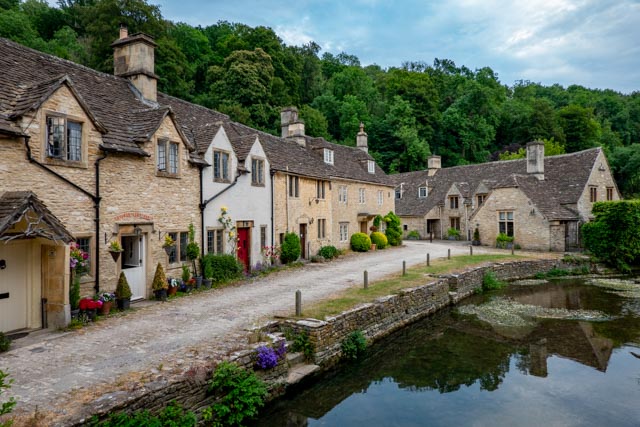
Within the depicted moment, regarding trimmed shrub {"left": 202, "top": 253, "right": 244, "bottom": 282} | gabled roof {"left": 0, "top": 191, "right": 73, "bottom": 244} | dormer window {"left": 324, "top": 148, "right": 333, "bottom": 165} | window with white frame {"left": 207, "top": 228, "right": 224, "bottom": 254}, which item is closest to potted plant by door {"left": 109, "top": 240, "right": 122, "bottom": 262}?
gabled roof {"left": 0, "top": 191, "right": 73, "bottom": 244}

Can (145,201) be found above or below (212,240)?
above

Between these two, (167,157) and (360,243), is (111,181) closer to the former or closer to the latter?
(167,157)

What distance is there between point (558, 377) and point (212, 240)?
14.5 meters

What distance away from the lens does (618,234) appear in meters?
28.8

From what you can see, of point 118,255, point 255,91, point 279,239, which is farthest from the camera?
point 255,91

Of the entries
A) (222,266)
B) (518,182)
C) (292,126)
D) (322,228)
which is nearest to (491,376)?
(222,266)

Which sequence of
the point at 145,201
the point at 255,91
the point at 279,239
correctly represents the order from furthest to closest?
1. the point at 255,91
2. the point at 279,239
3. the point at 145,201

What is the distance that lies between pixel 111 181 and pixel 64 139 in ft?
6.72

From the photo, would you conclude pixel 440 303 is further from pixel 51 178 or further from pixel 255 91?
pixel 255 91

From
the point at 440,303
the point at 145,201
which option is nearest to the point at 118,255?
the point at 145,201

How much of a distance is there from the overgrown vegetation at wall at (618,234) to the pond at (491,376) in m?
12.5

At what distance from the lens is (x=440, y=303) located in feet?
63.0

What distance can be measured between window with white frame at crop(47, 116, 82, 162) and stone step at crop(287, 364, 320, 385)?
31.4 ft

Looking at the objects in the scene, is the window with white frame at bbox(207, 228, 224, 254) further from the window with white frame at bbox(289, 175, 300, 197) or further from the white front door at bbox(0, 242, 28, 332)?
the white front door at bbox(0, 242, 28, 332)
